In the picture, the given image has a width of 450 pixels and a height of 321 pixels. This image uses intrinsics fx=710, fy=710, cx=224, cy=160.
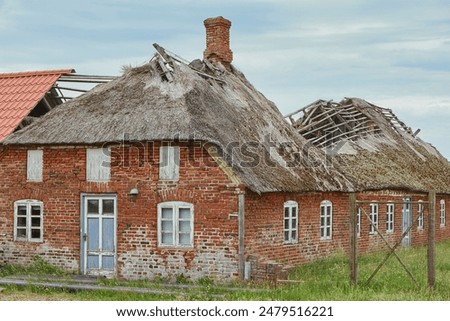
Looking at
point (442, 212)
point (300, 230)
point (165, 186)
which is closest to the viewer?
point (165, 186)

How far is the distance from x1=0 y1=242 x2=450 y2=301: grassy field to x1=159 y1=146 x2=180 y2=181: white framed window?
101 inches

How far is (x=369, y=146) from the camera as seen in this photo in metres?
29.0

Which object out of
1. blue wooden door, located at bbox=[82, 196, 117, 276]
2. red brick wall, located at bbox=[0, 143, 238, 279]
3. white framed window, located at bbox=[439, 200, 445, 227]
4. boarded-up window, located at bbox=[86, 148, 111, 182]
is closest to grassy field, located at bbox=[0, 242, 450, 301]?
red brick wall, located at bbox=[0, 143, 238, 279]

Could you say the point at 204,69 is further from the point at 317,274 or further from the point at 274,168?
the point at 317,274

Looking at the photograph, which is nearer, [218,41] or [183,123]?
[183,123]

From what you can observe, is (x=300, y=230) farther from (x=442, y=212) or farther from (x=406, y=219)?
(x=442, y=212)

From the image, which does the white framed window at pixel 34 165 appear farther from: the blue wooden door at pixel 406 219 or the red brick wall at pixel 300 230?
the blue wooden door at pixel 406 219

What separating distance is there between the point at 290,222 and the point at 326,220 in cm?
259

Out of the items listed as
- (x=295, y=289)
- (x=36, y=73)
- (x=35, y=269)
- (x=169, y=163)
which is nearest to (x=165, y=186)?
(x=169, y=163)

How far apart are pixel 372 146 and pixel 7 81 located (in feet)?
47.8

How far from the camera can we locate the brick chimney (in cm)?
2544

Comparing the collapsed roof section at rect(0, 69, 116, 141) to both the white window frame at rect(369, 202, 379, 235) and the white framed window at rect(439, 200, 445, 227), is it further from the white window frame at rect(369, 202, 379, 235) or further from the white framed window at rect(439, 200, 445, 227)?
the white framed window at rect(439, 200, 445, 227)

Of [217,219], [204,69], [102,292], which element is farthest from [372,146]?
[102,292]

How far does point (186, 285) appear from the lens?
16766 millimetres
